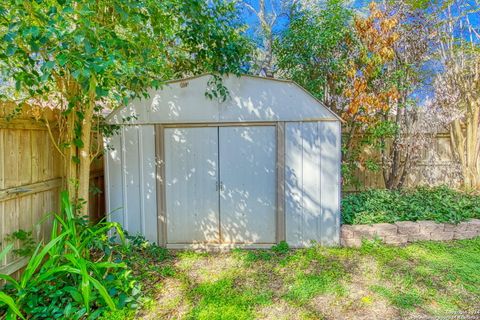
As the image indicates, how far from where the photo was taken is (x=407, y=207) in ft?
14.5

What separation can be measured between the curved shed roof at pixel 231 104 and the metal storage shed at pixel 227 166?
13 mm

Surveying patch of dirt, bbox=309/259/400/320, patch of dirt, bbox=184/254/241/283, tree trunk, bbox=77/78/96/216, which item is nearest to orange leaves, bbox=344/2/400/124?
patch of dirt, bbox=309/259/400/320

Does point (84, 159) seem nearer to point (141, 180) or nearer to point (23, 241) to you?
point (141, 180)

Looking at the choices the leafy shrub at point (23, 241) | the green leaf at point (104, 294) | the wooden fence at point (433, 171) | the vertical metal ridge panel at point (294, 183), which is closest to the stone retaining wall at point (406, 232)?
the vertical metal ridge panel at point (294, 183)

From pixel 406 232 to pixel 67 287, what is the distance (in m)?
4.12

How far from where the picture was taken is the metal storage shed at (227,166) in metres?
3.83

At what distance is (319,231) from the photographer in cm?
394

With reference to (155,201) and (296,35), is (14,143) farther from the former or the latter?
(296,35)

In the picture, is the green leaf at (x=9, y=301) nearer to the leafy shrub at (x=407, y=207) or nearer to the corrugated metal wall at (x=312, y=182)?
the corrugated metal wall at (x=312, y=182)

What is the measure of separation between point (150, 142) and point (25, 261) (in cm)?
188

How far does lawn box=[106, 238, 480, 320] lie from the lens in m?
2.55

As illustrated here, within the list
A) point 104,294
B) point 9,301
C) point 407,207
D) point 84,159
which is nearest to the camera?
point 9,301

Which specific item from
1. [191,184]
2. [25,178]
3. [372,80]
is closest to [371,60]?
[372,80]

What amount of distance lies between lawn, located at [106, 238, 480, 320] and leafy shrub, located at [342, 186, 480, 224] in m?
0.41
